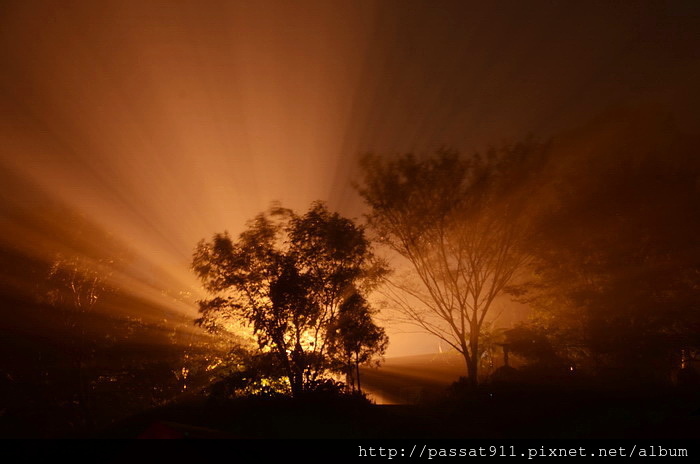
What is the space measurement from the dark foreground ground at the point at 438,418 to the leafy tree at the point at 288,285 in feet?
5.32

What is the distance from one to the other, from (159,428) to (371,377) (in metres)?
32.8

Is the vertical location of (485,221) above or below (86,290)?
above

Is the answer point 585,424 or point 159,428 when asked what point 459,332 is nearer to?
point 585,424

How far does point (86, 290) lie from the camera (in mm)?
25078

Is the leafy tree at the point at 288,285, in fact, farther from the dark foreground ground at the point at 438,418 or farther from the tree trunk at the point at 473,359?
the tree trunk at the point at 473,359

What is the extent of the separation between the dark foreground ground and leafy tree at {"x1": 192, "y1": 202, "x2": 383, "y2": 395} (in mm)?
1623

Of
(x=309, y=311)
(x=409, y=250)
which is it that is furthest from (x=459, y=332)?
(x=309, y=311)

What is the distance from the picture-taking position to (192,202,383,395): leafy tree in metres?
16.0

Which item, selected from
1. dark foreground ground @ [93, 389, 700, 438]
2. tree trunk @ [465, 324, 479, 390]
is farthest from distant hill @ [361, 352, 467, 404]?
dark foreground ground @ [93, 389, 700, 438]

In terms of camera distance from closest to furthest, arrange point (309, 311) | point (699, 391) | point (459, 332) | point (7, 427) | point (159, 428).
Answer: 1. point (159, 428)
2. point (309, 311)
3. point (699, 391)
4. point (7, 427)
5. point (459, 332)

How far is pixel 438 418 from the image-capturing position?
17469mm

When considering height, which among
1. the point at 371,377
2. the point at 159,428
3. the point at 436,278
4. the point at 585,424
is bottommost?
the point at 371,377

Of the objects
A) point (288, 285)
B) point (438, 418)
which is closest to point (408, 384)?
point (438, 418)

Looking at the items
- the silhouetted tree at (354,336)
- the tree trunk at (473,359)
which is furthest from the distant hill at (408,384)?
the tree trunk at (473,359)
